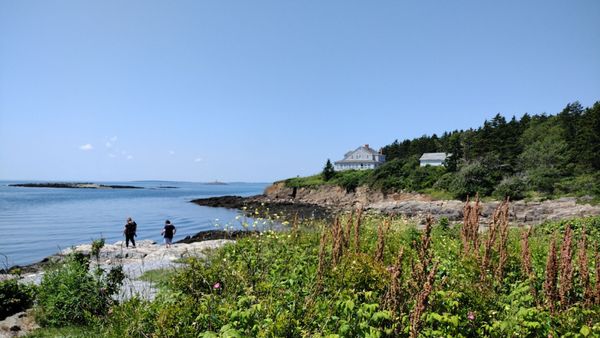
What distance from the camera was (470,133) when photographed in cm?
6719

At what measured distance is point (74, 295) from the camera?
23.6 feet

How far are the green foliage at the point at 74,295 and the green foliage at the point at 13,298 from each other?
63 centimetres

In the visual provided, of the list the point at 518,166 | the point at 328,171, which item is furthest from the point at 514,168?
the point at 328,171

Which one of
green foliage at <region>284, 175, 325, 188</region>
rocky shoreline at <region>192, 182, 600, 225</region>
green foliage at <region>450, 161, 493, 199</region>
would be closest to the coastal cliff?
rocky shoreline at <region>192, 182, 600, 225</region>

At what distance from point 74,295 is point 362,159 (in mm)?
97624

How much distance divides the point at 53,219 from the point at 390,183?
1757 inches

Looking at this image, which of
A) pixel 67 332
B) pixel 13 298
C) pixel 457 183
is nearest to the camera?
pixel 67 332

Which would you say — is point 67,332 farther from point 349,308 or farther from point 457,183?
point 457,183

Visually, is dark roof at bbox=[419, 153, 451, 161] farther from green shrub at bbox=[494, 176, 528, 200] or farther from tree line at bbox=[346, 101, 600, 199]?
green shrub at bbox=[494, 176, 528, 200]

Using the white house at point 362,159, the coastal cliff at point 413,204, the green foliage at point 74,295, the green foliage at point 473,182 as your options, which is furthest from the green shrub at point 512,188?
the white house at point 362,159

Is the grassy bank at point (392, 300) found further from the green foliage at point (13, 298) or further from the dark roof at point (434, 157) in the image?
the dark roof at point (434, 157)

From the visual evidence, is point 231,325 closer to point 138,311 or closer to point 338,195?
point 138,311

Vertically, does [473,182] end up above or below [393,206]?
above

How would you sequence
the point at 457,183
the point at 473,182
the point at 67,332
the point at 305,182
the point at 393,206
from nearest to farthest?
the point at 67,332 → the point at 393,206 → the point at 473,182 → the point at 457,183 → the point at 305,182
